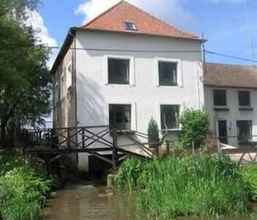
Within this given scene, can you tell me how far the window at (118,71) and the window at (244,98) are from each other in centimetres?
1115

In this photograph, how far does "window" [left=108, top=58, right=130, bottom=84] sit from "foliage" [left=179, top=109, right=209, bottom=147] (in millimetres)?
4054

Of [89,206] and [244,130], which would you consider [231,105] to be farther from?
[89,206]

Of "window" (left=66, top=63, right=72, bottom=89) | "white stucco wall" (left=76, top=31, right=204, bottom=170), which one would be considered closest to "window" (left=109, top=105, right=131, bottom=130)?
"white stucco wall" (left=76, top=31, right=204, bottom=170)

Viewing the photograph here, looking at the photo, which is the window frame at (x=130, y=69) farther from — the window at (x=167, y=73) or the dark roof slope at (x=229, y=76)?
the dark roof slope at (x=229, y=76)

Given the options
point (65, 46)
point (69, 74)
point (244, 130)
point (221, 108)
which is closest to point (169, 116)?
point (69, 74)

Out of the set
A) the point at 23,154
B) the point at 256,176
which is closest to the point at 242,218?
the point at 256,176

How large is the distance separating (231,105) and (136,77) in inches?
390

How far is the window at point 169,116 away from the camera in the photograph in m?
29.5

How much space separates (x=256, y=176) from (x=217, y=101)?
21395 millimetres

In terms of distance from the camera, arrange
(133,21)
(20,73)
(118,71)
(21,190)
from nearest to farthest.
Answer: (21,190) < (20,73) < (118,71) < (133,21)

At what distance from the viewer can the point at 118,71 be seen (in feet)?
94.1

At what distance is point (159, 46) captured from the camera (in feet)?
97.1

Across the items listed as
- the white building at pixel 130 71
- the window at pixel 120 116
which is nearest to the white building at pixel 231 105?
the white building at pixel 130 71

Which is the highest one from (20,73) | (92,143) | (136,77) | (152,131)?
(136,77)
